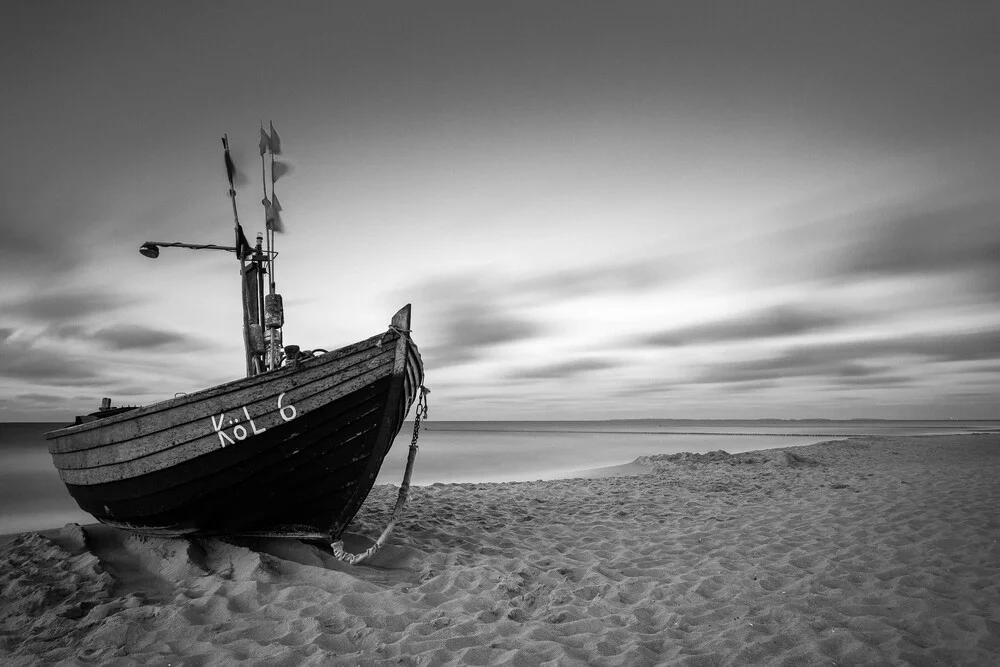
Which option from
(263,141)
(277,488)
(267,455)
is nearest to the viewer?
(267,455)

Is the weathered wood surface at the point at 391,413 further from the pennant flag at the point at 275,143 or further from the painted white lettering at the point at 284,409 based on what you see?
the pennant flag at the point at 275,143

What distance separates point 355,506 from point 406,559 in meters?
0.77

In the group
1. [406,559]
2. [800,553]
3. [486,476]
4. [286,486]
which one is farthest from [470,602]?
[486,476]

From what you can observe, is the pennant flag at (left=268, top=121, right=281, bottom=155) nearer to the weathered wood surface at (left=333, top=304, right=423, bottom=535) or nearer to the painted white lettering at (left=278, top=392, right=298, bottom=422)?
the weathered wood surface at (left=333, top=304, right=423, bottom=535)

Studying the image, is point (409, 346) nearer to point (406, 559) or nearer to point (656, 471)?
point (406, 559)

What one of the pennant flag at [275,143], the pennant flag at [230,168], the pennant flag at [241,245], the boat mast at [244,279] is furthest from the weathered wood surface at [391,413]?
the pennant flag at [230,168]

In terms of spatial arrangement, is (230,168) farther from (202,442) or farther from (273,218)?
(202,442)

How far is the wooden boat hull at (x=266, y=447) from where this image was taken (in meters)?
4.63

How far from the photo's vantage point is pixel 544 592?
14.1ft

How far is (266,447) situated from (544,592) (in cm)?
284

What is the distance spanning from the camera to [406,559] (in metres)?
5.25

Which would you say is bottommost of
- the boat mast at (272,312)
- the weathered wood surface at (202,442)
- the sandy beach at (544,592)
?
the sandy beach at (544,592)

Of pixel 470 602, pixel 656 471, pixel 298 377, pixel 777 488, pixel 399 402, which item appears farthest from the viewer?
pixel 656 471

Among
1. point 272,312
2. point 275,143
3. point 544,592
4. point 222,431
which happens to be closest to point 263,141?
point 275,143
